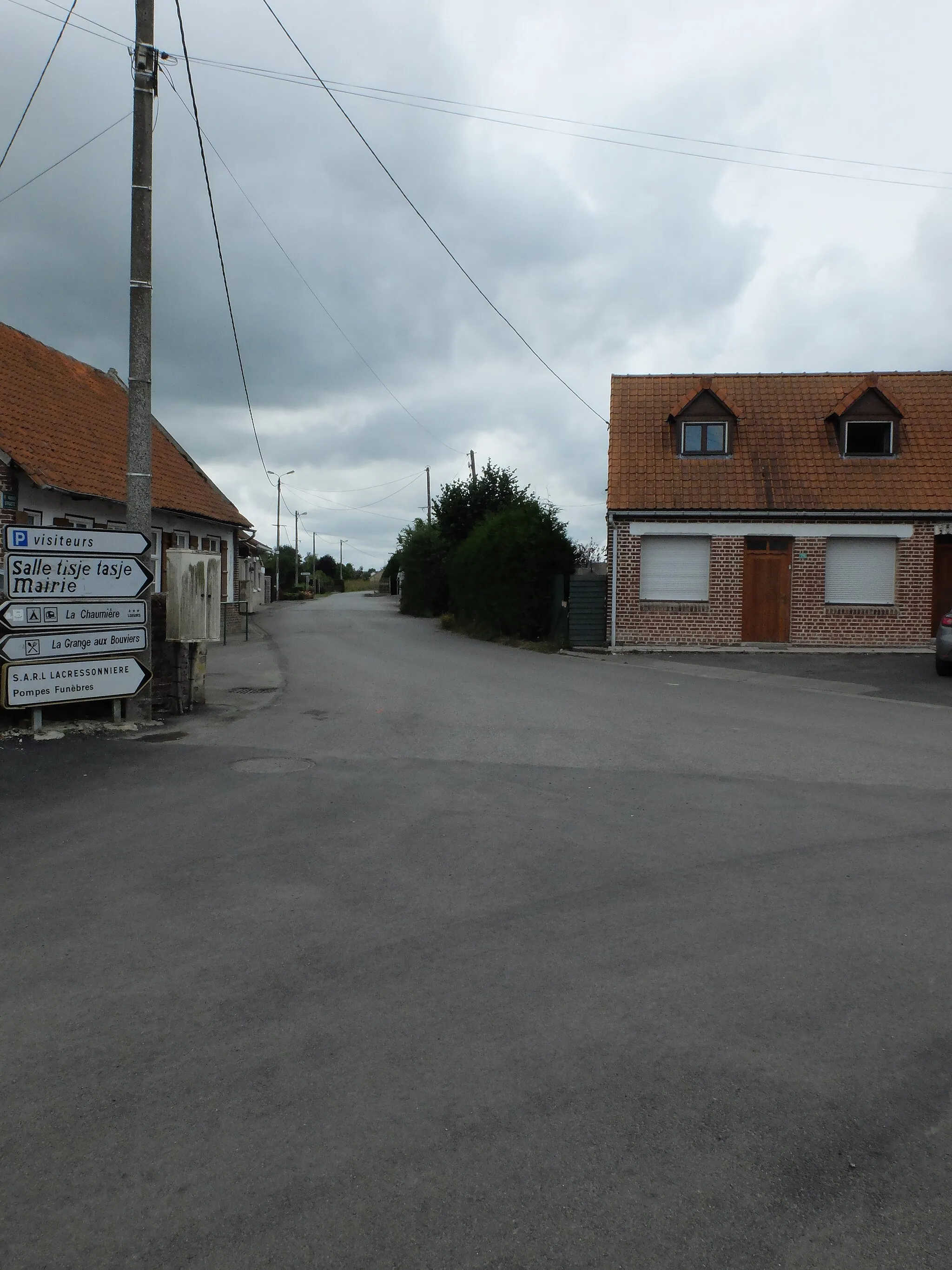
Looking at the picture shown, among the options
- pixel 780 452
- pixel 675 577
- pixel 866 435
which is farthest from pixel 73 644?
pixel 866 435

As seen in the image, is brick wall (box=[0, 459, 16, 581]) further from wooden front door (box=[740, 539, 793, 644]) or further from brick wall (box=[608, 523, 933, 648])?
wooden front door (box=[740, 539, 793, 644])

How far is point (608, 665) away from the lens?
19688 millimetres

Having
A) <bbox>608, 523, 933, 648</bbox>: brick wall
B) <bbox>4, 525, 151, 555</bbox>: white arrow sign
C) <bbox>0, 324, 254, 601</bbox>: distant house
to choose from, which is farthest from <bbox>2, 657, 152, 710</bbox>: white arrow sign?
<bbox>608, 523, 933, 648</bbox>: brick wall

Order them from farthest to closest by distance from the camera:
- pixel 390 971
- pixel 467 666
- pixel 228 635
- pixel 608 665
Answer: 1. pixel 228 635
2. pixel 608 665
3. pixel 467 666
4. pixel 390 971

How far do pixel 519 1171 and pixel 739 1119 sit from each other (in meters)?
0.77

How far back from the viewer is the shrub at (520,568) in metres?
25.6

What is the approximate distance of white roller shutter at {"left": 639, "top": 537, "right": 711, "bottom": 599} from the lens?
22797mm

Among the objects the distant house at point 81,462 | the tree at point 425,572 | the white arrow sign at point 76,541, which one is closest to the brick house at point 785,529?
the distant house at point 81,462

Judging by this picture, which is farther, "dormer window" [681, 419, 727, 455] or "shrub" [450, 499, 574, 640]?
"shrub" [450, 499, 574, 640]

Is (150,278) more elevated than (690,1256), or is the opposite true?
(150,278)

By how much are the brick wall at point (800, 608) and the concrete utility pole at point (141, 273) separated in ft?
44.5

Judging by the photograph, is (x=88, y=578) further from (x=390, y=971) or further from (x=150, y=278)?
(x=390, y=971)

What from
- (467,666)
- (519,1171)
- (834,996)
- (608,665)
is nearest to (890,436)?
(608,665)

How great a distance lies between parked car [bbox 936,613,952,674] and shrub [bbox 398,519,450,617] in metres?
27.7
